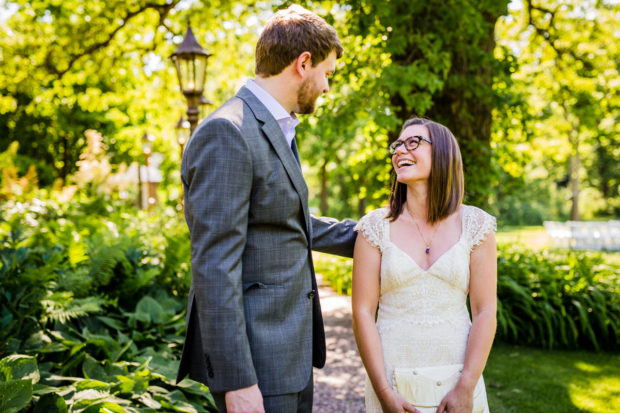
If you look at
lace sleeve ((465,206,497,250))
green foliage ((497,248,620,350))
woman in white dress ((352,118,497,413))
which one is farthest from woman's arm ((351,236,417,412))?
green foliage ((497,248,620,350))

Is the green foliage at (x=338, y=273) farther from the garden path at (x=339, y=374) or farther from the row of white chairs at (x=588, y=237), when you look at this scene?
the row of white chairs at (x=588, y=237)

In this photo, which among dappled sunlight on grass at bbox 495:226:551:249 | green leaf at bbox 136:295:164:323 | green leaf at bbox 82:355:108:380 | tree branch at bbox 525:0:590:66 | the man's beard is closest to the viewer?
the man's beard

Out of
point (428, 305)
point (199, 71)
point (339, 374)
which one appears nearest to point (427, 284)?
point (428, 305)

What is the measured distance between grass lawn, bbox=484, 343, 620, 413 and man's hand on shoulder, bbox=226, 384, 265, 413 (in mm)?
3433

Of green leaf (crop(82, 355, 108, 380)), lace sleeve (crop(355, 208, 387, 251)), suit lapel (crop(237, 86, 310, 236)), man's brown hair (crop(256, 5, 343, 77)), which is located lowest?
green leaf (crop(82, 355, 108, 380))

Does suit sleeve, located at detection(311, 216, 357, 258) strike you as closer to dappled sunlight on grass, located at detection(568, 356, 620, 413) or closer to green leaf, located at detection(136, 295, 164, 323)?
green leaf, located at detection(136, 295, 164, 323)

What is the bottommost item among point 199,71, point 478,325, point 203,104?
point 478,325

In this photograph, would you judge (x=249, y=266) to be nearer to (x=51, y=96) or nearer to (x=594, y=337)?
(x=594, y=337)

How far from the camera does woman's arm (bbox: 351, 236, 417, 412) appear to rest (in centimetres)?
213

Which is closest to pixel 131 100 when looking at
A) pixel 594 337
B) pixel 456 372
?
pixel 594 337

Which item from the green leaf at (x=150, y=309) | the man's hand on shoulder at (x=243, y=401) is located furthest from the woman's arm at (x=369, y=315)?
the green leaf at (x=150, y=309)

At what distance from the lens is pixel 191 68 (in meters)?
5.97

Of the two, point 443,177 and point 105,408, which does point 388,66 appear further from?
point 105,408

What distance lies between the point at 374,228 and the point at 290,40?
0.89m
